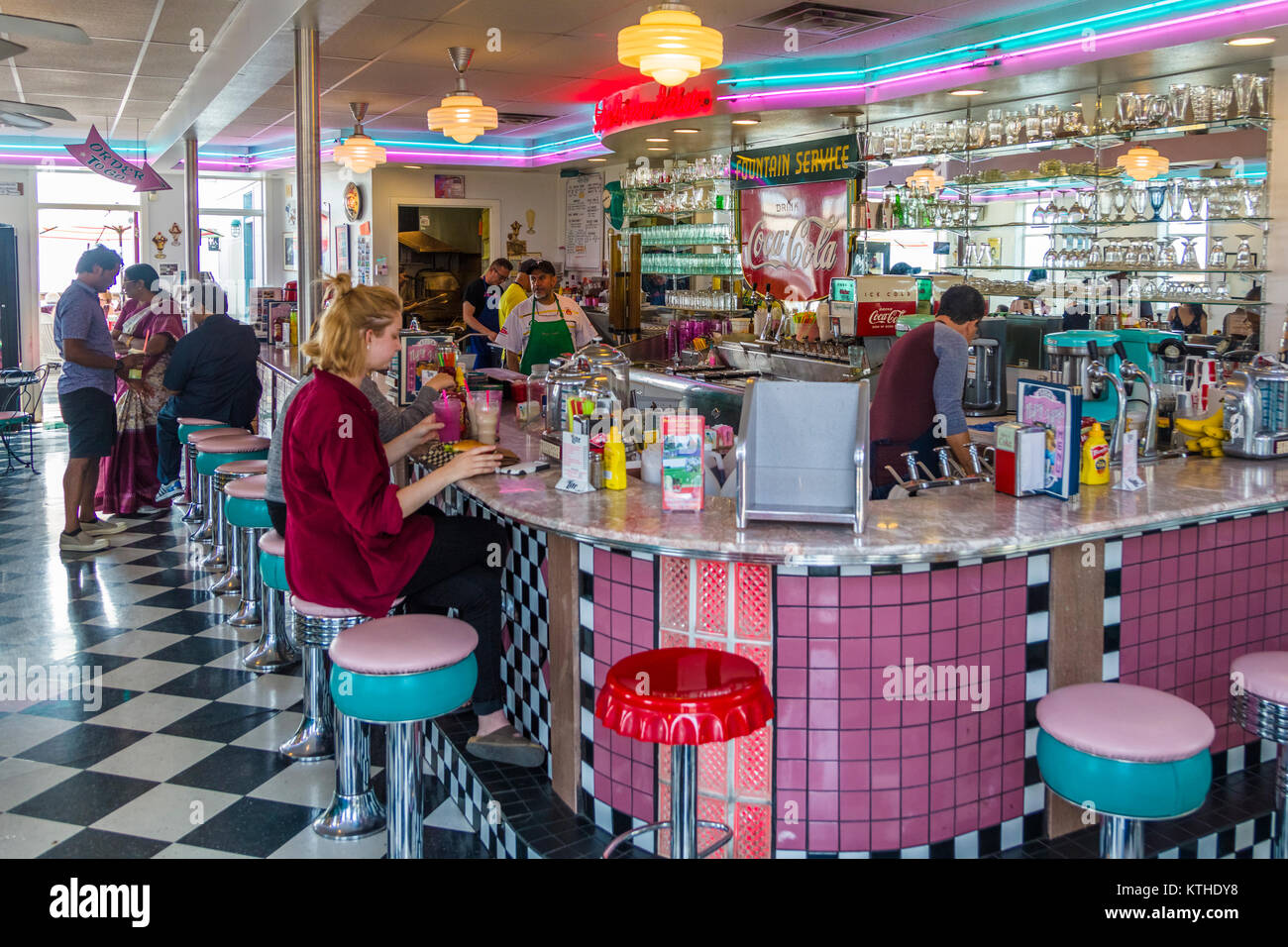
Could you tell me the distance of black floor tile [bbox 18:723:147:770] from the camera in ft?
13.7

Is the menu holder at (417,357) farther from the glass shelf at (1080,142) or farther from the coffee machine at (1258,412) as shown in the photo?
the glass shelf at (1080,142)

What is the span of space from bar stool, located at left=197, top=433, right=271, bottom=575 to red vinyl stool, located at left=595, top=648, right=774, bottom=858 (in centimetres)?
381

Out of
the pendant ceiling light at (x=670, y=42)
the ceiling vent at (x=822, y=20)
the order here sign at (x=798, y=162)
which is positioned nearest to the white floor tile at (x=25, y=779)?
the pendant ceiling light at (x=670, y=42)

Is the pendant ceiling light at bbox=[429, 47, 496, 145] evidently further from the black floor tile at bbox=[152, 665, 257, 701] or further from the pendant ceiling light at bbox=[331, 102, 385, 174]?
the black floor tile at bbox=[152, 665, 257, 701]

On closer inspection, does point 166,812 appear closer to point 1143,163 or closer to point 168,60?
point 1143,163

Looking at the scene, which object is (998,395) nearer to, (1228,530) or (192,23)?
(1228,530)

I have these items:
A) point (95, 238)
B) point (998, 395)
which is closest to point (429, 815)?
point (998, 395)

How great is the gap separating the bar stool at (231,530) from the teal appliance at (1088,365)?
3.52 m

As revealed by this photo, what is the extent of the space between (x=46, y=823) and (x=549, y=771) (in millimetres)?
1679

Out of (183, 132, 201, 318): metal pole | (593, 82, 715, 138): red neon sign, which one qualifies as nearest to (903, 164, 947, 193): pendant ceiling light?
(593, 82, 715, 138): red neon sign

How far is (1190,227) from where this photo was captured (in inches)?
231

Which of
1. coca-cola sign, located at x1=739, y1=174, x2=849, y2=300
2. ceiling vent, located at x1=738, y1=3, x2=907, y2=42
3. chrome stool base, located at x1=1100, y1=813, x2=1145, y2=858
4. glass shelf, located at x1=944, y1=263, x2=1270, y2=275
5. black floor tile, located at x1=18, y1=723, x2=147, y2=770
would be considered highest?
ceiling vent, located at x1=738, y1=3, x2=907, y2=42

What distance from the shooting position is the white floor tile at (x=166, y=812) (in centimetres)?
362

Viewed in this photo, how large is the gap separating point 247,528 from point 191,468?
320 centimetres
